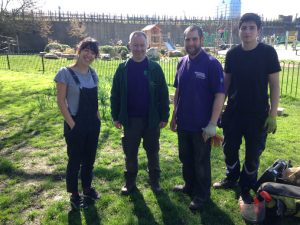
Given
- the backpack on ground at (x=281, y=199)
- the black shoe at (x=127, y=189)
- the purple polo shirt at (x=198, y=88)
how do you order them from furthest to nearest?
the black shoe at (x=127, y=189) → the purple polo shirt at (x=198, y=88) → the backpack on ground at (x=281, y=199)

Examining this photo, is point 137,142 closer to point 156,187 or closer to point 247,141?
point 156,187

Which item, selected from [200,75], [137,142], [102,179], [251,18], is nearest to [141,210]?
[137,142]

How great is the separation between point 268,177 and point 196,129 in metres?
1.05

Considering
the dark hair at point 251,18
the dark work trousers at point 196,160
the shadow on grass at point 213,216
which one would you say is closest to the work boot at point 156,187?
the dark work trousers at point 196,160

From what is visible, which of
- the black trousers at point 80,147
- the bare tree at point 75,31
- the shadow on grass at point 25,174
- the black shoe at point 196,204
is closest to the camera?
the black trousers at point 80,147

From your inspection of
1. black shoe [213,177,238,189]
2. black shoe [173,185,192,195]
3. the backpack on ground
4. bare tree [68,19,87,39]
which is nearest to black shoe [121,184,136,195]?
black shoe [173,185,192,195]

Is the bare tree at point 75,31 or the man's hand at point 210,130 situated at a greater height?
the bare tree at point 75,31

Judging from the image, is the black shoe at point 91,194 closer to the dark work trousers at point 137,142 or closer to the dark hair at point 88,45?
the dark work trousers at point 137,142

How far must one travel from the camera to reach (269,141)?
19.3 ft

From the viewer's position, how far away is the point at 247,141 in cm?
353

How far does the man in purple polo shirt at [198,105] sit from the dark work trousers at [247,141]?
38 cm

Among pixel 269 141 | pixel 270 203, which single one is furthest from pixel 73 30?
pixel 270 203

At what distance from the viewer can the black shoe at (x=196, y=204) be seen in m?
3.56

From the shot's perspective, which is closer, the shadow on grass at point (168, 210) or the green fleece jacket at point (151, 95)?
the shadow on grass at point (168, 210)
